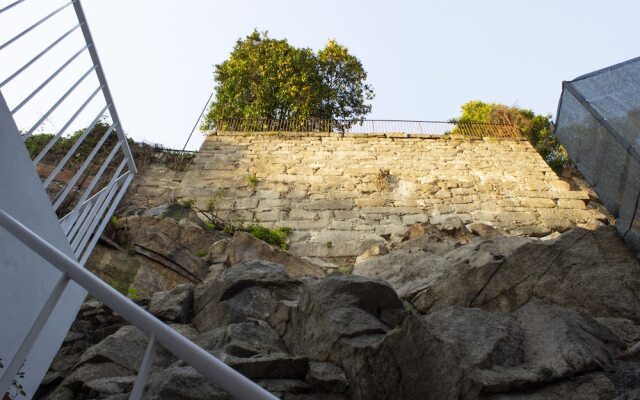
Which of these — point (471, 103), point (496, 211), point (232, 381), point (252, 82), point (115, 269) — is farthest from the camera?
point (471, 103)

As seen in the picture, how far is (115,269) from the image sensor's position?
4.91m

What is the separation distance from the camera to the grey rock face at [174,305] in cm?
338

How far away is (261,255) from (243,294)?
82.0 inches

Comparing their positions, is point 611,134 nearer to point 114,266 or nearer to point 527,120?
point 114,266

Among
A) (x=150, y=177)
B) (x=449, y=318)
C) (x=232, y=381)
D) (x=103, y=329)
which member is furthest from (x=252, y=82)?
(x=232, y=381)

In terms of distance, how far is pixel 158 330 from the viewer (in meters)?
1.29

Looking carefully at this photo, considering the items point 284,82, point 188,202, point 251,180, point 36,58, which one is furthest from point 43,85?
point 284,82

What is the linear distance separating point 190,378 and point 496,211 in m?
6.56

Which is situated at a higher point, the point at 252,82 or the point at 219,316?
the point at 252,82

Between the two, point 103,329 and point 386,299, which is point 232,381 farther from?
point 103,329

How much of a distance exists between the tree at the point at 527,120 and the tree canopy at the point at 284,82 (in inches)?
114

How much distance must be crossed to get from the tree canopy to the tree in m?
2.89

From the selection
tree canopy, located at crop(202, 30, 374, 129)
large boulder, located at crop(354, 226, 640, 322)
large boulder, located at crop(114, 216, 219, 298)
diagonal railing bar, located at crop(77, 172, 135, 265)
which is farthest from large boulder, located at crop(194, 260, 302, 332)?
tree canopy, located at crop(202, 30, 374, 129)

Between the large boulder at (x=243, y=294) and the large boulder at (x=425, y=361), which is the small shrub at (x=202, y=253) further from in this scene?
the large boulder at (x=425, y=361)
